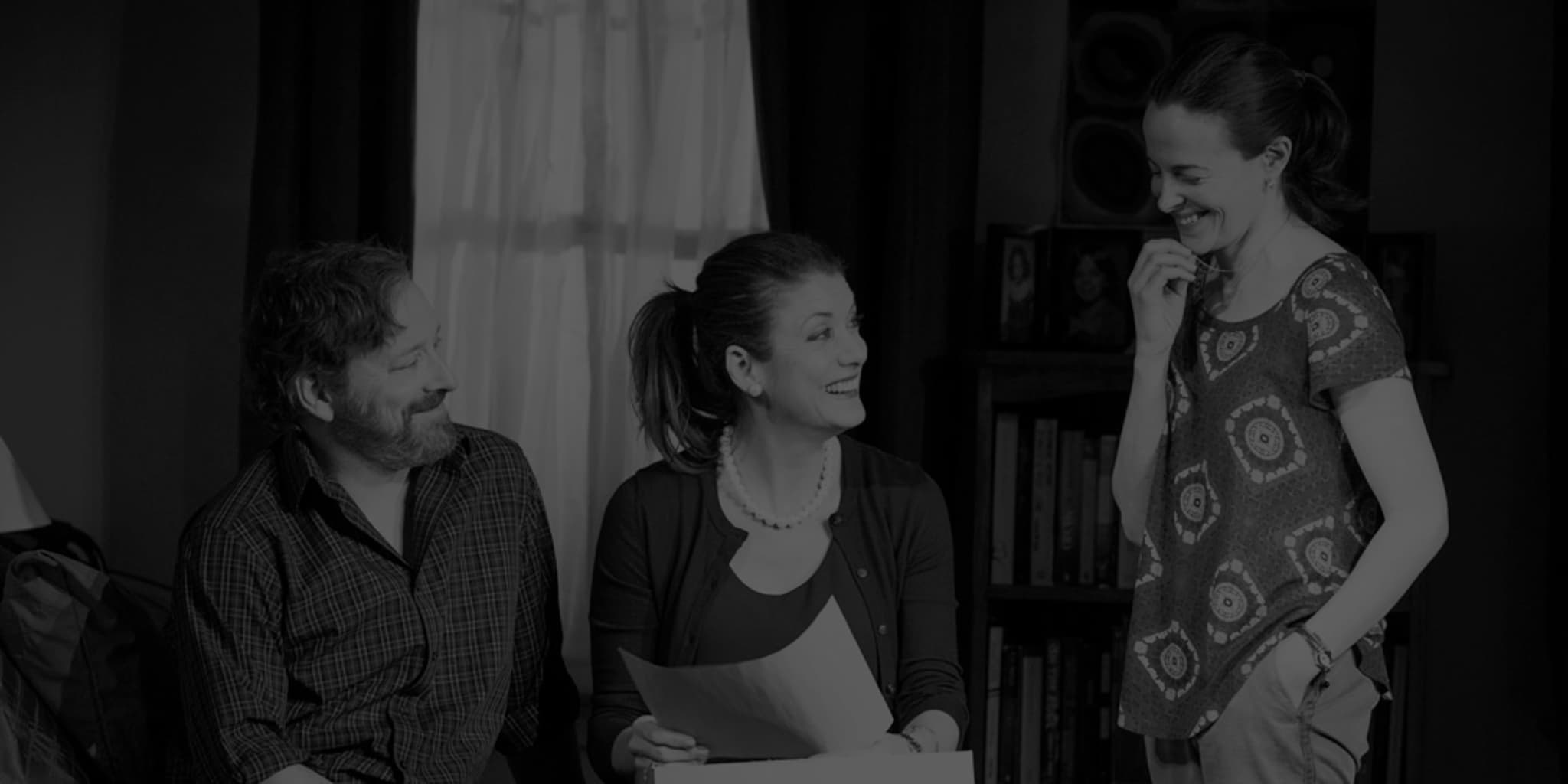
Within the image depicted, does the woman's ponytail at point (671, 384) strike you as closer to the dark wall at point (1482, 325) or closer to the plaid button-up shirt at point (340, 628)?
the plaid button-up shirt at point (340, 628)

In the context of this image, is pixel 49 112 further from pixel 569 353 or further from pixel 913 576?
pixel 913 576

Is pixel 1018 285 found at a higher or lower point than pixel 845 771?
higher

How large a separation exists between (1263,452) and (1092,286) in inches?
48.7

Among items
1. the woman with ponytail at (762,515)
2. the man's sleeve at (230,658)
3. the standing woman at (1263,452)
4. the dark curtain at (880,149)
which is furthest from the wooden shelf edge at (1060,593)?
the man's sleeve at (230,658)

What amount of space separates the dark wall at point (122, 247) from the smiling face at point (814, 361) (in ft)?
4.85

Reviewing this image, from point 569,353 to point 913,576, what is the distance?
1109 millimetres

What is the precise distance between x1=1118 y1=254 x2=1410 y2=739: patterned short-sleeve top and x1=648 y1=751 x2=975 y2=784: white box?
0.25 m

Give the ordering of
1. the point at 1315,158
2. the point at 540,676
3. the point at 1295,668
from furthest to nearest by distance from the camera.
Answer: the point at 540,676, the point at 1315,158, the point at 1295,668

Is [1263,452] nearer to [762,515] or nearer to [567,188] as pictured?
[762,515]

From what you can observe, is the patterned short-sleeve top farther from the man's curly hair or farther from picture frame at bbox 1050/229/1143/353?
picture frame at bbox 1050/229/1143/353

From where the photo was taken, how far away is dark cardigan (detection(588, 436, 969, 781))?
1.86 metres

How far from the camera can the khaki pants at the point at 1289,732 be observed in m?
1.51

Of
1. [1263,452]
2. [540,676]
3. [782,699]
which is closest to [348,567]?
[540,676]

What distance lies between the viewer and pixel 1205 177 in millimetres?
1588
